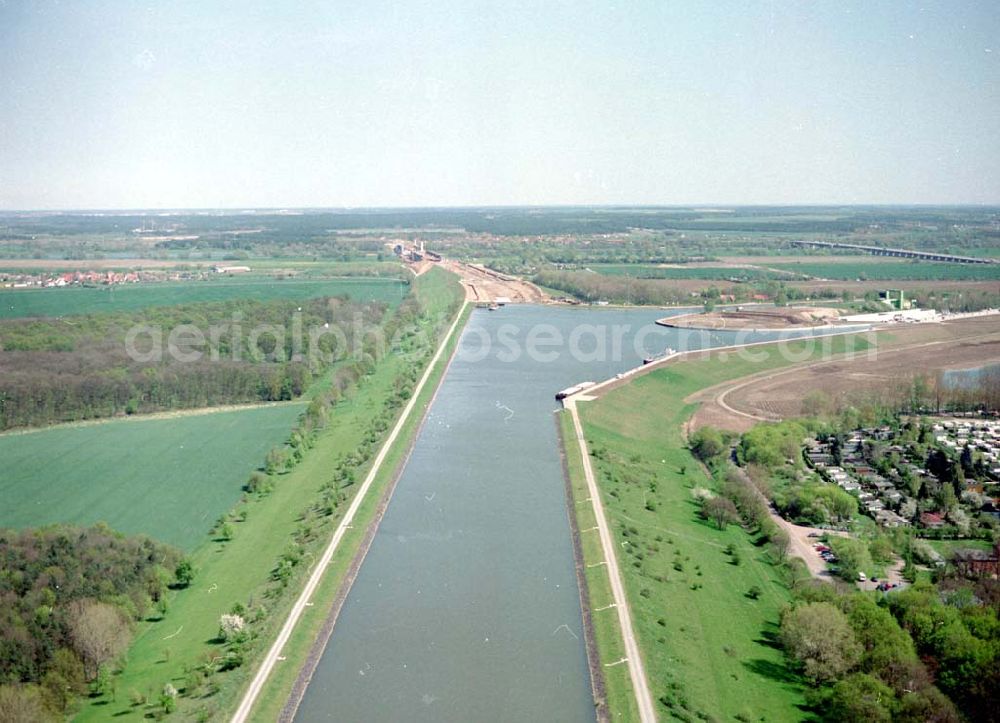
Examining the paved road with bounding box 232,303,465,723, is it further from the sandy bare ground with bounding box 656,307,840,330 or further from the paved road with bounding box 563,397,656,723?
the sandy bare ground with bounding box 656,307,840,330

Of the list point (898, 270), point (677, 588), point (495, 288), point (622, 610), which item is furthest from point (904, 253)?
point (622, 610)

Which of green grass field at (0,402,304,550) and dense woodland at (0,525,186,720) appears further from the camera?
green grass field at (0,402,304,550)

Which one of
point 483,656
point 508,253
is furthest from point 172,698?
point 508,253

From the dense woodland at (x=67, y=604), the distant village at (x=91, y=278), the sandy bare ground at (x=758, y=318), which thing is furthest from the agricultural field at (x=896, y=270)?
the dense woodland at (x=67, y=604)

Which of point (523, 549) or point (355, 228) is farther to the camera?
point (355, 228)

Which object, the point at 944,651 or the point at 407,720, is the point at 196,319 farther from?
the point at 944,651

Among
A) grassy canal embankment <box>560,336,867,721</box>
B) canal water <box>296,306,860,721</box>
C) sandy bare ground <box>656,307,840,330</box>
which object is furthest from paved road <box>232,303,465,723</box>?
sandy bare ground <box>656,307,840,330</box>
